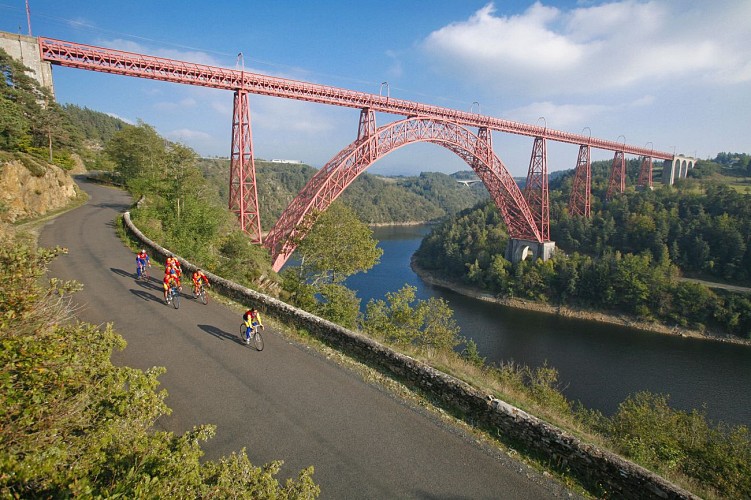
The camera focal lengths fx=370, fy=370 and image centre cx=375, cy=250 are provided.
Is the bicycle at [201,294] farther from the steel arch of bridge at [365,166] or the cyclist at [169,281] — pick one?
the steel arch of bridge at [365,166]

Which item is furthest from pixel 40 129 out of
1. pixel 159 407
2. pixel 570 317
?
pixel 570 317

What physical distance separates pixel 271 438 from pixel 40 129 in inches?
1099

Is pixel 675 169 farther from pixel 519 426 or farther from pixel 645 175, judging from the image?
pixel 519 426

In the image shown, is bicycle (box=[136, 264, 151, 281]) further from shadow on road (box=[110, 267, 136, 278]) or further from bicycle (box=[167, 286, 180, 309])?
bicycle (box=[167, 286, 180, 309])

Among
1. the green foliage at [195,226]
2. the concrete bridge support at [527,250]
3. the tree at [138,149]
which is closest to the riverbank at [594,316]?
the concrete bridge support at [527,250]

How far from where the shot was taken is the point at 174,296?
9422 mm

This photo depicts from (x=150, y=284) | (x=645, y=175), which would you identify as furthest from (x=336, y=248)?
(x=645, y=175)

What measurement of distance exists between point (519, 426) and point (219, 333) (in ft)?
20.6

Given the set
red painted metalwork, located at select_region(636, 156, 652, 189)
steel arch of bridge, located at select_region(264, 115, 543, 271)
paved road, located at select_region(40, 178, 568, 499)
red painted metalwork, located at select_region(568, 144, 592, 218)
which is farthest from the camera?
red painted metalwork, located at select_region(636, 156, 652, 189)

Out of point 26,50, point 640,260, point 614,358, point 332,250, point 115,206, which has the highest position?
point 26,50

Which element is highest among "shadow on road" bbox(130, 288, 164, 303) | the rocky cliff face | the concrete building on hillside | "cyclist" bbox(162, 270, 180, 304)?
the concrete building on hillside

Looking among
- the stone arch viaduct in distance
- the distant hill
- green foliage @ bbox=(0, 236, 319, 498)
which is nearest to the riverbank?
the stone arch viaduct in distance

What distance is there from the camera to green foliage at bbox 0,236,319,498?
7.20ft

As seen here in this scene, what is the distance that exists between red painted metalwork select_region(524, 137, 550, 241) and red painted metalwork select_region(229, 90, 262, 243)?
27.4m
